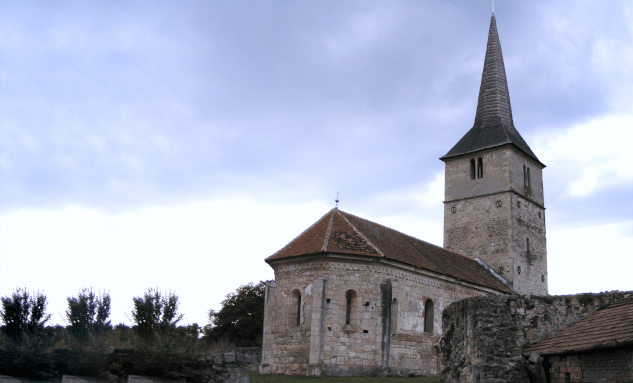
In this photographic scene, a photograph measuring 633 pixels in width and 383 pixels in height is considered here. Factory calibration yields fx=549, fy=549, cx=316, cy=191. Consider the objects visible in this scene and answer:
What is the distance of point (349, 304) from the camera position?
23.4m

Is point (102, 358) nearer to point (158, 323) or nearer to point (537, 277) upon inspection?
point (158, 323)

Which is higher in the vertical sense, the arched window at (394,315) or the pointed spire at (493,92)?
the pointed spire at (493,92)

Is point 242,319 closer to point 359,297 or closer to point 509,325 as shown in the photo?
point 359,297

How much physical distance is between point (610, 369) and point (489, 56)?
35391 millimetres

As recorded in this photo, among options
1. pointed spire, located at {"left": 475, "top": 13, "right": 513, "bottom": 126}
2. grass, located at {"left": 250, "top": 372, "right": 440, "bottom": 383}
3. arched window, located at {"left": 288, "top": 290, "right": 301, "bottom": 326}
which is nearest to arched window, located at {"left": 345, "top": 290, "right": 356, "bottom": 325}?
arched window, located at {"left": 288, "top": 290, "right": 301, "bottom": 326}

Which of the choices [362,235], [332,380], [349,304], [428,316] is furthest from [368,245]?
[332,380]

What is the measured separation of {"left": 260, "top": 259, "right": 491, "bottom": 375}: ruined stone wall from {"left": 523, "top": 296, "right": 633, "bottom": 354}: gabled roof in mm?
12460

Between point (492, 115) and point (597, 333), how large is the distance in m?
30.9

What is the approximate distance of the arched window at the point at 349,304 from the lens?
75.8 feet

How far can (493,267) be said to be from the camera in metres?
34.6

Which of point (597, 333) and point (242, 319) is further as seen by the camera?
point (242, 319)

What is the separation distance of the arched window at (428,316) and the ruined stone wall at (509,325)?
14072 mm

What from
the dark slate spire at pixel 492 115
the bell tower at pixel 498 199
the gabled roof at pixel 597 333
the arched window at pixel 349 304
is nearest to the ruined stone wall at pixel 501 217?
the bell tower at pixel 498 199

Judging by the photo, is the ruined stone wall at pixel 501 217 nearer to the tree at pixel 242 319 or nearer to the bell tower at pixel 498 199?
the bell tower at pixel 498 199
